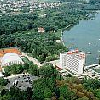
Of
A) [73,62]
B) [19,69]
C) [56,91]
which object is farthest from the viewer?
[73,62]

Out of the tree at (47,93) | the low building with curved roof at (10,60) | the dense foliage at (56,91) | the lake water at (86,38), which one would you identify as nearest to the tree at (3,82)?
the dense foliage at (56,91)

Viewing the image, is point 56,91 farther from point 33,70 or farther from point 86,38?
point 86,38

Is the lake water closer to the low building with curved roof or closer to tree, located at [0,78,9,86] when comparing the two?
the low building with curved roof

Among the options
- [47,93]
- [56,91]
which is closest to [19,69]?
[56,91]

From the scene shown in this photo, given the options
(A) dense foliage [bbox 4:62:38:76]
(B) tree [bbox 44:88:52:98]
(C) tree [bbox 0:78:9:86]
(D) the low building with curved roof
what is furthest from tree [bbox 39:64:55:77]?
(B) tree [bbox 44:88:52:98]

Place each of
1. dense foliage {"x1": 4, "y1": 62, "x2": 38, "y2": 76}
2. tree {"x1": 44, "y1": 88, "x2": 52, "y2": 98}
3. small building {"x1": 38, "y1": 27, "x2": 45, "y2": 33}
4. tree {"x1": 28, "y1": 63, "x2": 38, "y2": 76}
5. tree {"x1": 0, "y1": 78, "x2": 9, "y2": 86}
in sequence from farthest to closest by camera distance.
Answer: small building {"x1": 38, "y1": 27, "x2": 45, "y2": 33} < dense foliage {"x1": 4, "y1": 62, "x2": 38, "y2": 76} < tree {"x1": 28, "y1": 63, "x2": 38, "y2": 76} < tree {"x1": 0, "y1": 78, "x2": 9, "y2": 86} < tree {"x1": 44, "y1": 88, "x2": 52, "y2": 98}

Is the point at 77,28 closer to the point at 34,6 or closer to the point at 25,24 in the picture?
the point at 25,24
